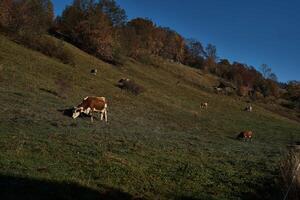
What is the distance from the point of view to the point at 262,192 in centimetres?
1542

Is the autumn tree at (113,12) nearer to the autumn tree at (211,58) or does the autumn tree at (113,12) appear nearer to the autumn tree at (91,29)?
the autumn tree at (91,29)

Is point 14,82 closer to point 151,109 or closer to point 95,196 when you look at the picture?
point 151,109

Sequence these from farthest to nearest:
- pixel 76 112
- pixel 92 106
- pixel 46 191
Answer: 1. pixel 92 106
2. pixel 76 112
3. pixel 46 191

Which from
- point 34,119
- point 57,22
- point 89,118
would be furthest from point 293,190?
point 57,22

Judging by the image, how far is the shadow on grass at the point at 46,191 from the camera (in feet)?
37.5

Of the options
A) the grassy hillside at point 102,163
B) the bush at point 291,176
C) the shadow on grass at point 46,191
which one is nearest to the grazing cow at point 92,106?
the grassy hillside at point 102,163

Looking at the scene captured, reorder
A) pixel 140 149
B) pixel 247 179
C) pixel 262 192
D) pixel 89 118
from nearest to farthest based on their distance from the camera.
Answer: pixel 262 192 < pixel 247 179 < pixel 140 149 < pixel 89 118

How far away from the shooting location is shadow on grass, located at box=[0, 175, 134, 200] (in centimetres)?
1143

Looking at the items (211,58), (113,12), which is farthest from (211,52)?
(113,12)

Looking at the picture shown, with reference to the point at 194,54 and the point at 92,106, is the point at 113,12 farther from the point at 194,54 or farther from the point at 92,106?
the point at 194,54

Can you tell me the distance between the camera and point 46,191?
11.8 m

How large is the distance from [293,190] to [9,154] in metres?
8.86

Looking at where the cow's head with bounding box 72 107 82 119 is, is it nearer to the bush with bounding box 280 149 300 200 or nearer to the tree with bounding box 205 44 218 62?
the bush with bounding box 280 149 300 200

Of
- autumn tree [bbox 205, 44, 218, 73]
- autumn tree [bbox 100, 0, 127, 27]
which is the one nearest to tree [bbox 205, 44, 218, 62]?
autumn tree [bbox 205, 44, 218, 73]
